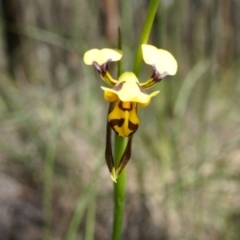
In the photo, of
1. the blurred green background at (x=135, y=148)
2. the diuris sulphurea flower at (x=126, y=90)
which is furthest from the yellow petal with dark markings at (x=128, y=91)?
the blurred green background at (x=135, y=148)

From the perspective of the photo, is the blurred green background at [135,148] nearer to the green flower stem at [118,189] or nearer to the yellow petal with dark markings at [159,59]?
the green flower stem at [118,189]

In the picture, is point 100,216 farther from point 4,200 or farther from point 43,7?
point 43,7

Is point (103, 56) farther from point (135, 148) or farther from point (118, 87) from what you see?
point (135, 148)

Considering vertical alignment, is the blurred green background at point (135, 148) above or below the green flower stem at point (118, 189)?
above

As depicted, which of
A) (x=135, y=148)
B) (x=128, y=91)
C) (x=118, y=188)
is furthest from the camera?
(x=135, y=148)

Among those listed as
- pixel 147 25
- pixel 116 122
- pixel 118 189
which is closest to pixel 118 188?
pixel 118 189

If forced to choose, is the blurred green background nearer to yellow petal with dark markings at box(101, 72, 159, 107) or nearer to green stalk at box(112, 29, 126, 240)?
green stalk at box(112, 29, 126, 240)
